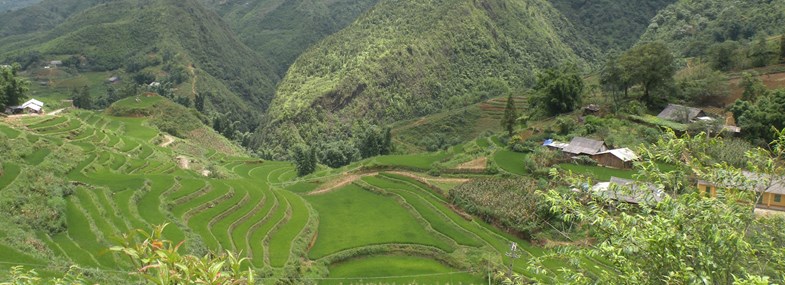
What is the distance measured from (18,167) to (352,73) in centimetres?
6961

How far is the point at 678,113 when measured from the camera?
145 feet

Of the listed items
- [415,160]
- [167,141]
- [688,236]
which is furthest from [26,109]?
[688,236]

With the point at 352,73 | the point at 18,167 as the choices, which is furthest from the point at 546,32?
the point at 18,167

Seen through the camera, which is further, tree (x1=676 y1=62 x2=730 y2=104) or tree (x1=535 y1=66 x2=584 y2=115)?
tree (x1=535 y1=66 x2=584 y2=115)

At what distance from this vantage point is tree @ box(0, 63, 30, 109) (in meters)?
52.7

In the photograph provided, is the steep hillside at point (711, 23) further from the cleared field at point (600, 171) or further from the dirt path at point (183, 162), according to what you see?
the dirt path at point (183, 162)

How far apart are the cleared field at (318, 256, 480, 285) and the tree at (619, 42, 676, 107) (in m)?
32.9

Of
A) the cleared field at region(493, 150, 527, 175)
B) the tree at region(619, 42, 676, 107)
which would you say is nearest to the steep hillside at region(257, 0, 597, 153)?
the tree at region(619, 42, 676, 107)

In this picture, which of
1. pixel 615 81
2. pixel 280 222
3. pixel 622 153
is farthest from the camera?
pixel 615 81

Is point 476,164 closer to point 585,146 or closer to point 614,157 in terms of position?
point 585,146

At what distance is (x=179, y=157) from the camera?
49156 millimetres

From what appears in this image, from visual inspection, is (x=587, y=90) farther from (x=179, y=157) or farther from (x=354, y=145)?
(x=179, y=157)

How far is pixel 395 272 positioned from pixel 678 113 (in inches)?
1316

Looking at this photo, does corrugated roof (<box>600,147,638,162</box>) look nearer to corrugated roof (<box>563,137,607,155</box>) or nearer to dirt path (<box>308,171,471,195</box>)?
corrugated roof (<box>563,137,607,155</box>)
